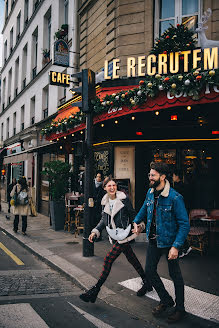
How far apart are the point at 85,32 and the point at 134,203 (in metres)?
7.74

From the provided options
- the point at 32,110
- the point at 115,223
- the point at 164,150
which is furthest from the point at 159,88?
the point at 32,110

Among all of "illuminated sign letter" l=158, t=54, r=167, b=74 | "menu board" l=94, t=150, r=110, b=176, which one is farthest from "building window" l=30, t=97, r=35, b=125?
"illuminated sign letter" l=158, t=54, r=167, b=74

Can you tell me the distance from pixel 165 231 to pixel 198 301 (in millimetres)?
1378

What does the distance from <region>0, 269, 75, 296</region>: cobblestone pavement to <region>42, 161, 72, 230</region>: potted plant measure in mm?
4464

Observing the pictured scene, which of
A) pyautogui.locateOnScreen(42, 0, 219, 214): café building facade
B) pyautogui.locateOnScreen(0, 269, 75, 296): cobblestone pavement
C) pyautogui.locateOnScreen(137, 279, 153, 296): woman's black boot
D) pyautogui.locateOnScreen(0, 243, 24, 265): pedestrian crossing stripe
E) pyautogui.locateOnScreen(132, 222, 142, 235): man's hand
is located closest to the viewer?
pyautogui.locateOnScreen(132, 222, 142, 235): man's hand

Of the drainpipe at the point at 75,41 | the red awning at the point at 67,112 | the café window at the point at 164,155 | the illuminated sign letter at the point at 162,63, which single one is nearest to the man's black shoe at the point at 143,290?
the café window at the point at 164,155

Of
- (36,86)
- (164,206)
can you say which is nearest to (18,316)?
(164,206)

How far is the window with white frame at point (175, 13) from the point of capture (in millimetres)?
8750

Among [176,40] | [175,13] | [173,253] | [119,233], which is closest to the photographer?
[173,253]

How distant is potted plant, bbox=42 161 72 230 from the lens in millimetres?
10273

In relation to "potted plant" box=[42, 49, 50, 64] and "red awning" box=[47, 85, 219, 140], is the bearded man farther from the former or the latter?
"potted plant" box=[42, 49, 50, 64]

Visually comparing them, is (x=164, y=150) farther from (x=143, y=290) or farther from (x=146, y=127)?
(x=143, y=290)

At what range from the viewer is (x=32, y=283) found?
513cm

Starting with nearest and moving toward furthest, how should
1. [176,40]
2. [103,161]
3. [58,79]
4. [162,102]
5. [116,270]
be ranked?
[116,270], [162,102], [176,40], [103,161], [58,79]
